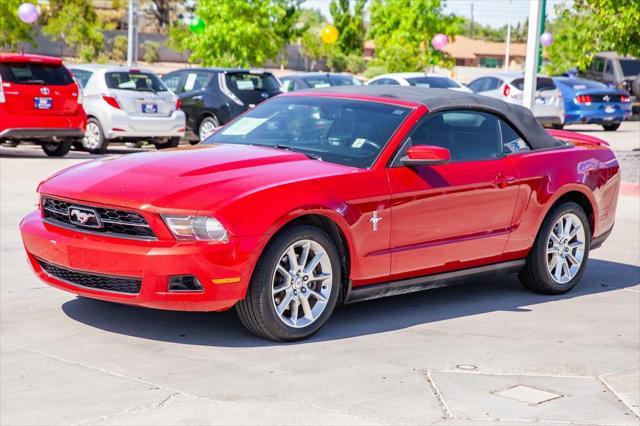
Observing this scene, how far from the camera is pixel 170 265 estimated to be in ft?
21.2

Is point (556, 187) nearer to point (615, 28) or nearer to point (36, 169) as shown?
point (36, 169)

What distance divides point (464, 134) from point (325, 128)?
3.47 ft

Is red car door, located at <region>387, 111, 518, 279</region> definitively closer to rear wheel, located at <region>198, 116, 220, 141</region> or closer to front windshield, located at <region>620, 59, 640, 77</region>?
rear wheel, located at <region>198, 116, 220, 141</region>

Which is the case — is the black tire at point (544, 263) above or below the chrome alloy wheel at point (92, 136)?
above

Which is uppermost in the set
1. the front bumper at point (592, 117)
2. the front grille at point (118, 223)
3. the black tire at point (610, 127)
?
the front grille at point (118, 223)

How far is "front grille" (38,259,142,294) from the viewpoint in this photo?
261 inches

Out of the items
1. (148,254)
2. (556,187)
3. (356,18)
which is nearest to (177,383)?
(148,254)

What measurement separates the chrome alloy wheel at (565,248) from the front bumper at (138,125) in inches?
496

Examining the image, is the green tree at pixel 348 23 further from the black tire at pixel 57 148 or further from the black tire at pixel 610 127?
the black tire at pixel 57 148

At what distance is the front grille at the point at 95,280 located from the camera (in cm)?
664

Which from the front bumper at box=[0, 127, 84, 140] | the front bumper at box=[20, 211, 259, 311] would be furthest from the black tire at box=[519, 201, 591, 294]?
the front bumper at box=[0, 127, 84, 140]

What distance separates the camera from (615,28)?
19.9m

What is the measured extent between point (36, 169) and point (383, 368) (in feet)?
37.8

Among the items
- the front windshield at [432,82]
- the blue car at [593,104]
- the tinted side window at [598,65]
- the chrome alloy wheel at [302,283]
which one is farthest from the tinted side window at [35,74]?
the tinted side window at [598,65]
